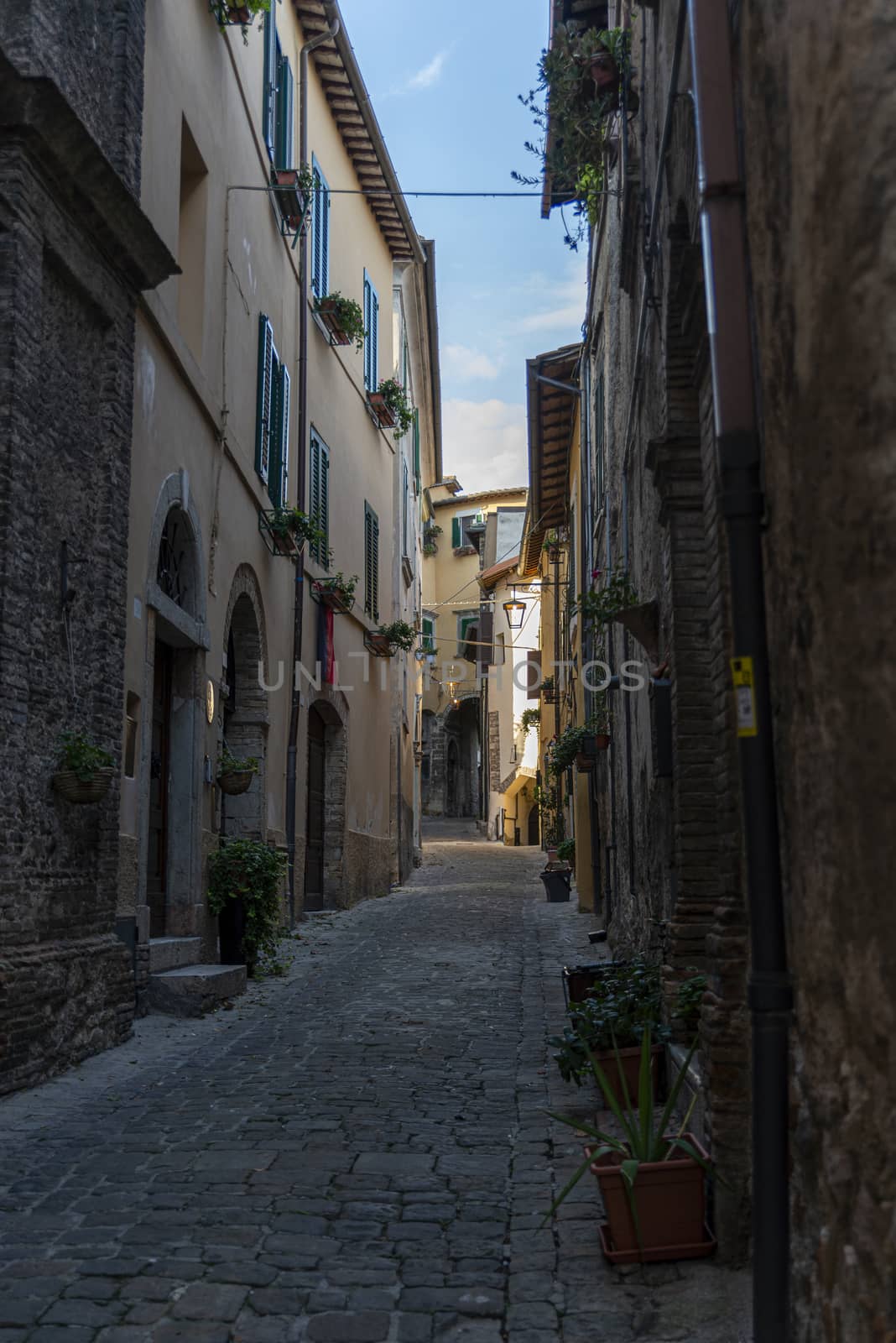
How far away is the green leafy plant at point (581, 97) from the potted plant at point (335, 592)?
23.1 feet

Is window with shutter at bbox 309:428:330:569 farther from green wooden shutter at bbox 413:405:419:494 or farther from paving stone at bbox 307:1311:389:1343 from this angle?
paving stone at bbox 307:1311:389:1343

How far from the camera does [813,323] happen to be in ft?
8.75

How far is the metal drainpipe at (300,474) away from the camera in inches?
533

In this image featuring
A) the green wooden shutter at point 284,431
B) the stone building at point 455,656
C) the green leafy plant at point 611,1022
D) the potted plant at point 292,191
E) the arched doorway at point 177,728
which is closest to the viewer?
the green leafy plant at point 611,1022

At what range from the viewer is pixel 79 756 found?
6.90 metres

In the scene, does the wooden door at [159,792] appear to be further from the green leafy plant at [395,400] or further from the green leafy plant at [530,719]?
the green leafy plant at [530,719]

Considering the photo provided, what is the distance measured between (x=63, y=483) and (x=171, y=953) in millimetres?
3611

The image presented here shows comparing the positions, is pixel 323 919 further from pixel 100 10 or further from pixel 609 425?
pixel 100 10

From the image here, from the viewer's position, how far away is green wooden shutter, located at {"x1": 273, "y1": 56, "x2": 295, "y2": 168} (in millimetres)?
13648

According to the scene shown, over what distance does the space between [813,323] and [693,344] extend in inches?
119

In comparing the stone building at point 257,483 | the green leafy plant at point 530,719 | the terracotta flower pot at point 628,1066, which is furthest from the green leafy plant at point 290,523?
the green leafy plant at point 530,719

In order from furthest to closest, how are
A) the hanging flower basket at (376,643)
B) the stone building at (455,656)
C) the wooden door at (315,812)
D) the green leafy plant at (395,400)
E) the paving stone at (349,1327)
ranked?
1. the stone building at (455,656)
2. the green leafy plant at (395,400)
3. the hanging flower basket at (376,643)
4. the wooden door at (315,812)
5. the paving stone at (349,1327)

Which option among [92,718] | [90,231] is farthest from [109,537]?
[90,231]

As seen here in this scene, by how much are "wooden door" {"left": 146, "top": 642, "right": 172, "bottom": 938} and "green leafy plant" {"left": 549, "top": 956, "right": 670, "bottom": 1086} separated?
4.35 metres
